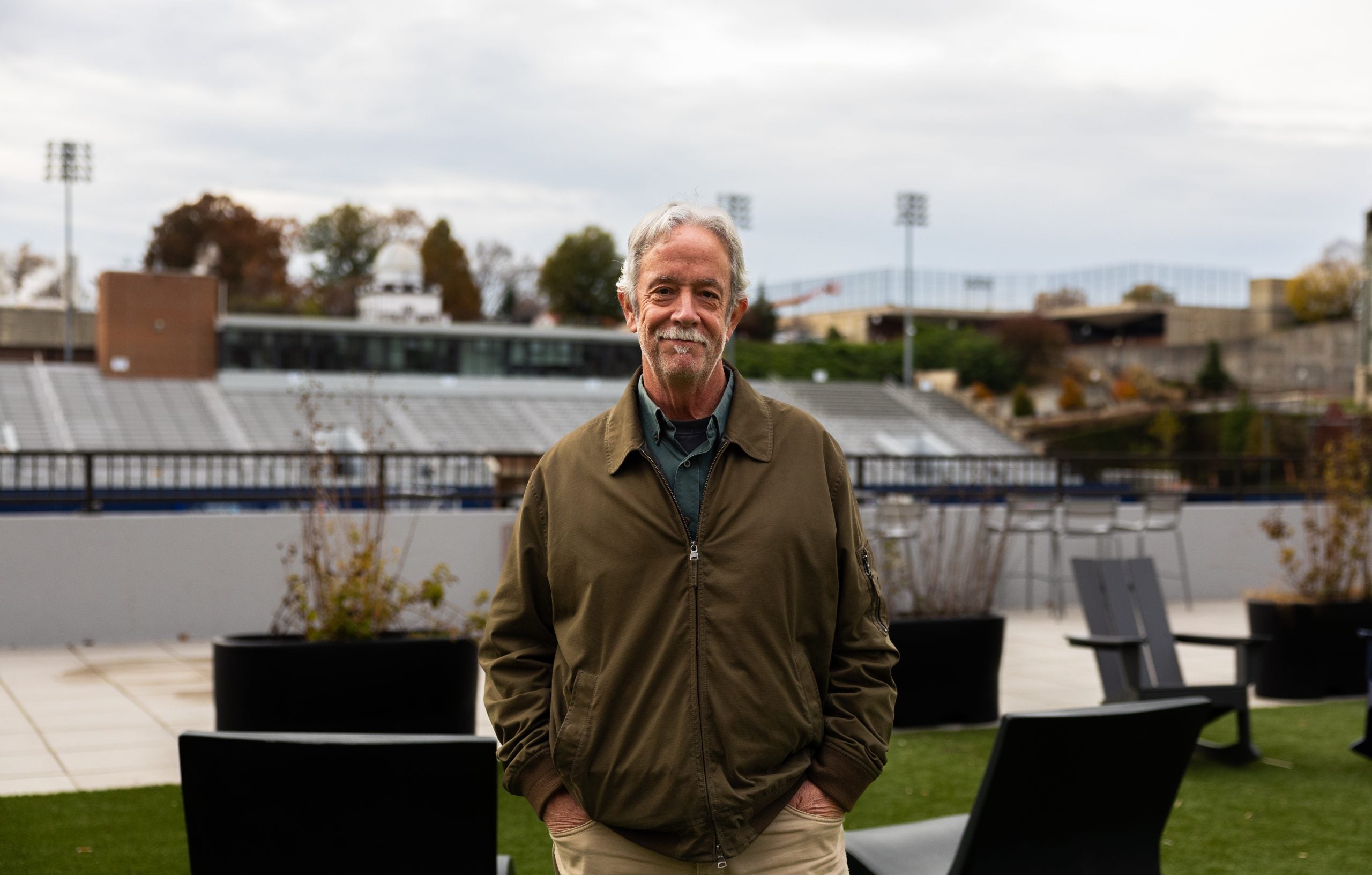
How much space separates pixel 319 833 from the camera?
2.52 m

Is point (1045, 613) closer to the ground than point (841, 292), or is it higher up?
closer to the ground

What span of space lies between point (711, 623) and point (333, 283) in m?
61.3

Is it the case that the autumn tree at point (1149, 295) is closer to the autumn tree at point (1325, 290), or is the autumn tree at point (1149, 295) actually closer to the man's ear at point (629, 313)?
the autumn tree at point (1325, 290)

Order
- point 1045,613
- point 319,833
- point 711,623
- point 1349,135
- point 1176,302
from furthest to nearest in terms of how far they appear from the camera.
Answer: point 1176,302, point 1349,135, point 1045,613, point 319,833, point 711,623

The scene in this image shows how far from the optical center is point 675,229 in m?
2.16

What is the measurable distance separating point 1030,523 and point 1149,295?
5783 cm

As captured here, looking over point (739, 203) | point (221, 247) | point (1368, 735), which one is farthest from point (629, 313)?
point (221, 247)

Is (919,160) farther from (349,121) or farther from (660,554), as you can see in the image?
(660,554)

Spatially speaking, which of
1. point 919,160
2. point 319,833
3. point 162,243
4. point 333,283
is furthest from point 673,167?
point 319,833

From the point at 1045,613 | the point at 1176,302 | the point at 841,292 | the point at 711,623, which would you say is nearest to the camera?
the point at 711,623

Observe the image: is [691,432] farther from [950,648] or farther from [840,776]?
[950,648]

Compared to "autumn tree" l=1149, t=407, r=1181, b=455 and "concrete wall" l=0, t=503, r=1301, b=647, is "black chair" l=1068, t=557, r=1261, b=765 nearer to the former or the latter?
"concrete wall" l=0, t=503, r=1301, b=647

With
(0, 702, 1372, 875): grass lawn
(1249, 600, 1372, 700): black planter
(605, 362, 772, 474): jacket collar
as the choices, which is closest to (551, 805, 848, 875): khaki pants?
(605, 362, 772, 474): jacket collar

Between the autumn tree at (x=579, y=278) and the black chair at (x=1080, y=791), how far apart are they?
5620cm
